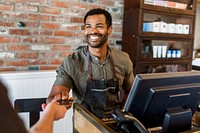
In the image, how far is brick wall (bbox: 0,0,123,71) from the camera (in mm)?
2303

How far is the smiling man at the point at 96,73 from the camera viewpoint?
5.92 feet

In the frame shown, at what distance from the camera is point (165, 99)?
1.04 metres

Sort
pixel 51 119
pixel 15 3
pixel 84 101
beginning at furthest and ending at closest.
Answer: pixel 15 3 → pixel 84 101 → pixel 51 119

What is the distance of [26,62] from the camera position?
2426 mm

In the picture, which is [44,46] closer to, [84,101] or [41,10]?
[41,10]

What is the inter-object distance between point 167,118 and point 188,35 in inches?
94.1

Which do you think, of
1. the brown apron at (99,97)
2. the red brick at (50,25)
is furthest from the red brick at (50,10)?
the brown apron at (99,97)

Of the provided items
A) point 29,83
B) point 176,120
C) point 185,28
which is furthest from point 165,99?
point 185,28

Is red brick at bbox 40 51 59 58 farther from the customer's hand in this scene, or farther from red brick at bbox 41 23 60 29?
the customer's hand

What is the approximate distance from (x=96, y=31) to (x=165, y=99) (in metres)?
1.06

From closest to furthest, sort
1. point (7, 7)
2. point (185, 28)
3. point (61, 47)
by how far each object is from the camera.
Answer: point (7, 7), point (61, 47), point (185, 28)

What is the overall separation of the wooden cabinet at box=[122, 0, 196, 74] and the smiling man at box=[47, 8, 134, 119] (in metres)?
0.76

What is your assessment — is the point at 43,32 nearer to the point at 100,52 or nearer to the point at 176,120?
the point at 100,52

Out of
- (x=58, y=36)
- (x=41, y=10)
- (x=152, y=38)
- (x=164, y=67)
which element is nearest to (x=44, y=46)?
(x=58, y=36)
